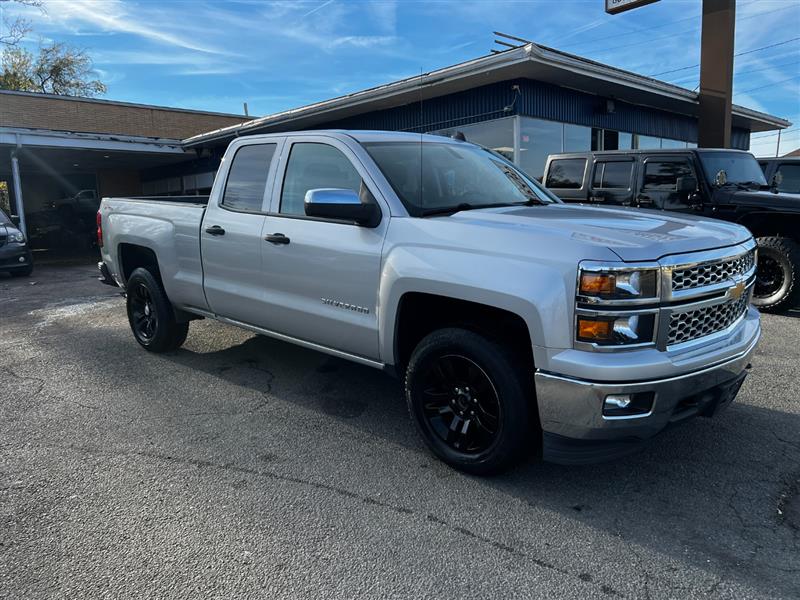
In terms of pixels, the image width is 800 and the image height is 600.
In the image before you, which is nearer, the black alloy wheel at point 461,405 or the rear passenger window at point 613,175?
the black alloy wheel at point 461,405

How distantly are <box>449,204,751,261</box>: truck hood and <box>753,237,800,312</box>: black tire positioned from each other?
14.2ft

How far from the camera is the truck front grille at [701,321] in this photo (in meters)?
2.82

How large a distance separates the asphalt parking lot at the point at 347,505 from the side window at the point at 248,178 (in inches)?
58.8

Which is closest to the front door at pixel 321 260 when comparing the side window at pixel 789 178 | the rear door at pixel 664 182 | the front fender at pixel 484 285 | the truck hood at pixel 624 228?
the front fender at pixel 484 285

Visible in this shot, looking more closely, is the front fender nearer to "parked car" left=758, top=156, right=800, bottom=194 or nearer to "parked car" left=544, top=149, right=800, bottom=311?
A: "parked car" left=544, top=149, right=800, bottom=311

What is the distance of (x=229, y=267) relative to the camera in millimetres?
4680

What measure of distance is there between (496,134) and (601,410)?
1102 centimetres

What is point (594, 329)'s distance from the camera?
8.82 feet

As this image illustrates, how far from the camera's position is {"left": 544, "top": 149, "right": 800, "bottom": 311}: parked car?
7090mm

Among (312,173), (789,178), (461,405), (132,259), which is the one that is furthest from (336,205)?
(789,178)

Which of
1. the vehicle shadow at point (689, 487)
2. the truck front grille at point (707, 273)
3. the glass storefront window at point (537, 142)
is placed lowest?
the vehicle shadow at point (689, 487)

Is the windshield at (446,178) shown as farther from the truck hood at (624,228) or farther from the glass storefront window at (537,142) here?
the glass storefront window at (537,142)

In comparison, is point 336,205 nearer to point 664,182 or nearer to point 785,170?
point 664,182

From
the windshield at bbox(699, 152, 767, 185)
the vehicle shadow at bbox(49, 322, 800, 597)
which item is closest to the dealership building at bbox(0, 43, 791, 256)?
the windshield at bbox(699, 152, 767, 185)
